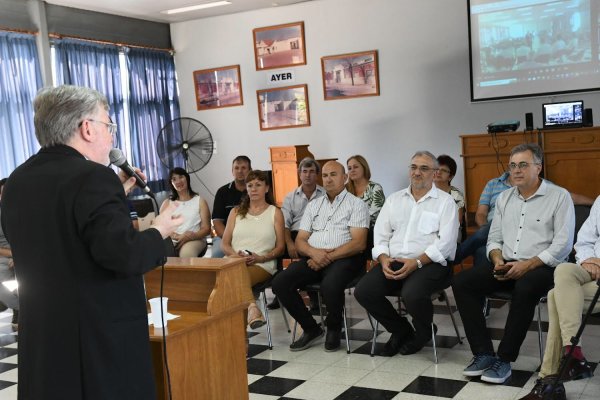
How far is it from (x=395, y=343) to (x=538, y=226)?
1094mm

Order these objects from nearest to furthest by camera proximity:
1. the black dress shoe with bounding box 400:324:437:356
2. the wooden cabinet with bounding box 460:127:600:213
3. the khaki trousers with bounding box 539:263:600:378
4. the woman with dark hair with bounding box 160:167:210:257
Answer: the khaki trousers with bounding box 539:263:600:378 < the black dress shoe with bounding box 400:324:437:356 < the woman with dark hair with bounding box 160:167:210:257 < the wooden cabinet with bounding box 460:127:600:213

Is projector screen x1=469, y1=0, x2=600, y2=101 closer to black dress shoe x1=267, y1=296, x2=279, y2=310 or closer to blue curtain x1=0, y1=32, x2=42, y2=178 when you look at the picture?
black dress shoe x1=267, y1=296, x2=279, y2=310

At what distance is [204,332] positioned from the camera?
2877mm

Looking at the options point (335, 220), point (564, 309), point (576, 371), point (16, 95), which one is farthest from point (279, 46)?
point (576, 371)

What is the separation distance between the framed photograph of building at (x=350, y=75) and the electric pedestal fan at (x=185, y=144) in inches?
66.7

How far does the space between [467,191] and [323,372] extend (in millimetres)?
3209

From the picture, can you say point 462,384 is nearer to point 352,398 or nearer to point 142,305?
point 352,398

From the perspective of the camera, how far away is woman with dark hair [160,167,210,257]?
5863 mm

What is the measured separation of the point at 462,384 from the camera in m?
3.66

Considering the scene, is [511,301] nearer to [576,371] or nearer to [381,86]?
[576,371]

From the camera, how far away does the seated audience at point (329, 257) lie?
14.7 ft

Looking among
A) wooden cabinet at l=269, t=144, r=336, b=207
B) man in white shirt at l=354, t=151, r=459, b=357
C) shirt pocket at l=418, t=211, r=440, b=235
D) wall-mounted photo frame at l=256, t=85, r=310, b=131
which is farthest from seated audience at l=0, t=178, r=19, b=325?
wall-mounted photo frame at l=256, t=85, r=310, b=131

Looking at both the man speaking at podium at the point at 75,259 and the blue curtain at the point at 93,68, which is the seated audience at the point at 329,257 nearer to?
the man speaking at podium at the point at 75,259

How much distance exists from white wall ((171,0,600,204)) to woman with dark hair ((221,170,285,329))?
12.3 feet
